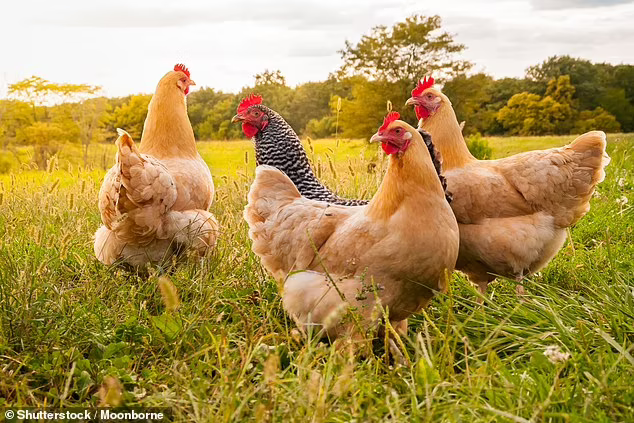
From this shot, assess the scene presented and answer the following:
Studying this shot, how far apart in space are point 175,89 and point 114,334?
279cm

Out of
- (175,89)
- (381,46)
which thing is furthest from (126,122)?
(175,89)

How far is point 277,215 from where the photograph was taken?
139 inches

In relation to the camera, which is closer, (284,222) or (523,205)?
(284,222)

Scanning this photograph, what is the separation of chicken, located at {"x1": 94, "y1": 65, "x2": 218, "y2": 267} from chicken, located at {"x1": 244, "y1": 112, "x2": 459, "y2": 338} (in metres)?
1.02

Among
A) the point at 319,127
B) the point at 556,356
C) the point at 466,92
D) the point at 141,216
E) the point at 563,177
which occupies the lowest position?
the point at 556,356

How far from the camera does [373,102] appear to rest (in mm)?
23766

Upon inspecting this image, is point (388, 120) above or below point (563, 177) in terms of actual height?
above

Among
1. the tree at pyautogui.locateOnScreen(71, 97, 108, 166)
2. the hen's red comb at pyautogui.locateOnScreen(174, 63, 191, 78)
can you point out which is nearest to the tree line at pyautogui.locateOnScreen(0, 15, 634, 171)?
the tree at pyautogui.locateOnScreen(71, 97, 108, 166)

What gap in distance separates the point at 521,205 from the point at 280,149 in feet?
6.46

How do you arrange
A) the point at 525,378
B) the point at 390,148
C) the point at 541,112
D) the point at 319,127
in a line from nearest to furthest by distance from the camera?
the point at 525,378 → the point at 390,148 → the point at 319,127 → the point at 541,112

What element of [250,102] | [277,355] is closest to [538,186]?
[250,102]

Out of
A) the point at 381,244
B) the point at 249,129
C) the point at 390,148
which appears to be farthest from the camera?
the point at 249,129

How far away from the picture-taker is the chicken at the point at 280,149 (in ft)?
13.9

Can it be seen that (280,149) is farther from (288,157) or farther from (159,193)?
(159,193)
